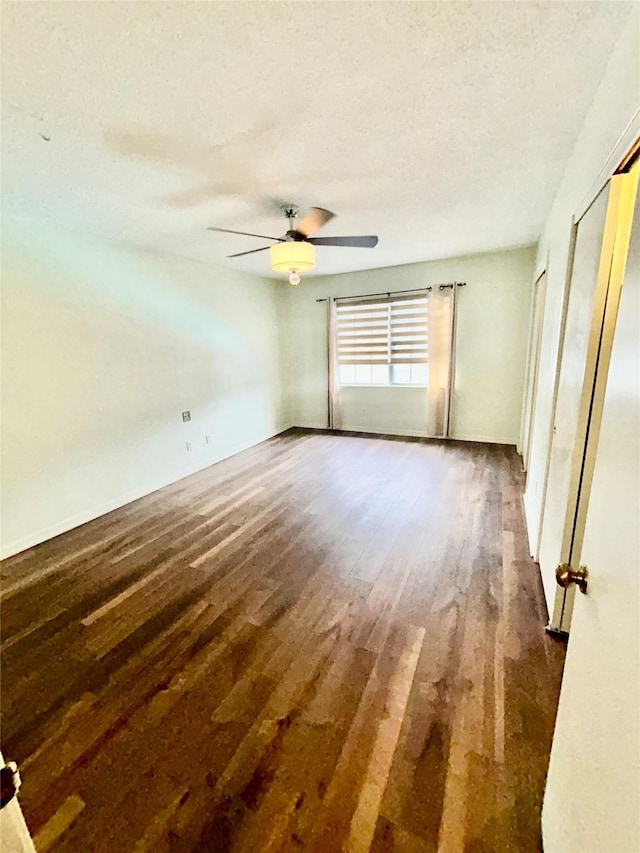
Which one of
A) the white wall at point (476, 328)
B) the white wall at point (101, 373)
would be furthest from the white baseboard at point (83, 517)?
the white wall at point (476, 328)

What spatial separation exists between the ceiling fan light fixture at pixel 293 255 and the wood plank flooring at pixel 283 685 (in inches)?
78.1

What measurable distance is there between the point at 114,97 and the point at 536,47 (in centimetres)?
161

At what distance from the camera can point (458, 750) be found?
1292mm

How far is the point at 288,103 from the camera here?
4.96 ft

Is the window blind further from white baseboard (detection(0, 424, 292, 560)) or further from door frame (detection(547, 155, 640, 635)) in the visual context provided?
door frame (detection(547, 155, 640, 635))

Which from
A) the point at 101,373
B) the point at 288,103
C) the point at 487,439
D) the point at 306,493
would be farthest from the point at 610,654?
the point at 487,439

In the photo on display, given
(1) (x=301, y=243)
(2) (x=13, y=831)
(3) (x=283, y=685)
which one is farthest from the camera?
(1) (x=301, y=243)

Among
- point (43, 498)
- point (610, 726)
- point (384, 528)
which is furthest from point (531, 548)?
point (43, 498)

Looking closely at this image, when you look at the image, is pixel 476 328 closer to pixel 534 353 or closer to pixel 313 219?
pixel 534 353

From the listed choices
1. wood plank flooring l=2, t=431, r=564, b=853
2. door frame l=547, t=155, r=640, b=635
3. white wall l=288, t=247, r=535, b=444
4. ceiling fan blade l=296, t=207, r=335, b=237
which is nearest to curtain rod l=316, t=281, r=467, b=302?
white wall l=288, t=247, r=535, b=444

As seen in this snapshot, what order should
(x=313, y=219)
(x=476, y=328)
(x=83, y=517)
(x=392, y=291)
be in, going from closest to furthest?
(x=313, y=219) < (x=83, y=517) < (x=476, y=328) < (x=392, y=291)

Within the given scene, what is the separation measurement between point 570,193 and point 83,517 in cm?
422

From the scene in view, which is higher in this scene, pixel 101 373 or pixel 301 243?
pixel 301 243

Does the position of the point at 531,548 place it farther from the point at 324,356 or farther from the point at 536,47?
the point at 324,356
